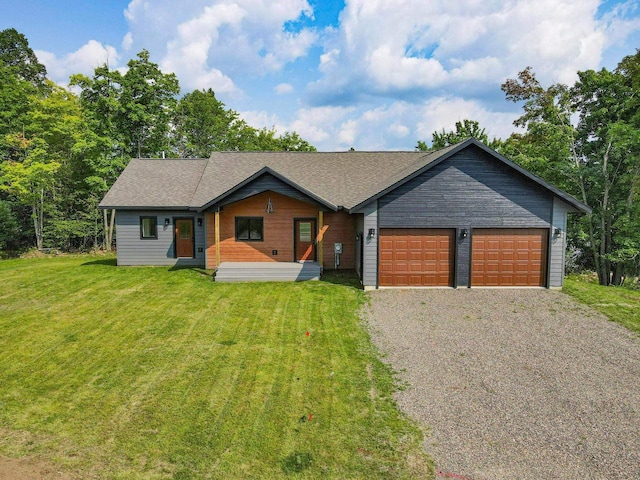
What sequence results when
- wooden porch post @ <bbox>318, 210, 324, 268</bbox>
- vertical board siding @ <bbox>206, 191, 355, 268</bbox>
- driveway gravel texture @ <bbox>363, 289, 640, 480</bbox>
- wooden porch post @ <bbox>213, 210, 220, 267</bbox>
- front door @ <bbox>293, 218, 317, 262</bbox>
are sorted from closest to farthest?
driveway gravel texture @ <bbox>363, 289, 640, 480</bbox> → wooden porch post @ <bbox>318, 210, 324, 268</bbox> → wooden porch post @ <bbox>213, 210, 220, 267</bbox> → vertical board siding @ <bbox>206, 191, 355, 268</bbox> → front door @ <bbox>293, 218, 317, 262</bbox>

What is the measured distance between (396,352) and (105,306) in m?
9.04

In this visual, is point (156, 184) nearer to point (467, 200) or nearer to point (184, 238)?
point (184, 238)

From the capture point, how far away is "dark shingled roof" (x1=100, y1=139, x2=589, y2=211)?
17484 mm

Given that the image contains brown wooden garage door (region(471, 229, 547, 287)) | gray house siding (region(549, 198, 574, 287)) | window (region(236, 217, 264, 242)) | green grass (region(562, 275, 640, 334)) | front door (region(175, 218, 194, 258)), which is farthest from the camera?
front door (region(175, 218, 194, 258))

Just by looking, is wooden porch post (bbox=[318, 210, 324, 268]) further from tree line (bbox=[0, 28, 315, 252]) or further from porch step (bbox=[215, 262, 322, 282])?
tree line (bbox=[0, 28, 315, 252])

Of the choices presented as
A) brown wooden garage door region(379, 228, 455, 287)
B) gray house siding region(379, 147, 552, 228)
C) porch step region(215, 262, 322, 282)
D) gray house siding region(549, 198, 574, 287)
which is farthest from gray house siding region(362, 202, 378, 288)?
gray house siding region(549, 198, 574, 287)

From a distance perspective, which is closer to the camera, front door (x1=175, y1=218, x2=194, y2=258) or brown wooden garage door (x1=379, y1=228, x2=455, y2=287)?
brown wooden garage door (x1=379, y1=228, x2=455, y2=287)

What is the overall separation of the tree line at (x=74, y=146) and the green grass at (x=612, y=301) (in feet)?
86.4

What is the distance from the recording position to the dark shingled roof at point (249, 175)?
688 inches

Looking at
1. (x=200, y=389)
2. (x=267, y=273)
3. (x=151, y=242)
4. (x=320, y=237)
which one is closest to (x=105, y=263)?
(x=151, y=242)

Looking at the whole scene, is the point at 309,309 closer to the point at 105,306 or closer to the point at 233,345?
the point at 233,345

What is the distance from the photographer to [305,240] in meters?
17.6

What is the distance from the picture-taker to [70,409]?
21.1 feet

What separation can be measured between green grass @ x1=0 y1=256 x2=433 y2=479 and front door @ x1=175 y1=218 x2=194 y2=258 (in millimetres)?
5543
